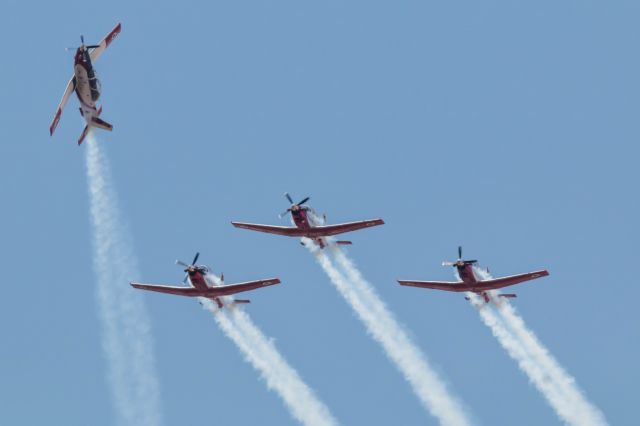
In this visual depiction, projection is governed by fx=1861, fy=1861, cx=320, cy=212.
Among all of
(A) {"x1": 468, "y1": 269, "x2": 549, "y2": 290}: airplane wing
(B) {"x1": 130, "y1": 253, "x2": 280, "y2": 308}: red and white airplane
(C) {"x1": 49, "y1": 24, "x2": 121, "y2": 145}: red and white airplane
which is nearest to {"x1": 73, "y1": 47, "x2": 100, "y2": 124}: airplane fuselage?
(C) {"x1": 49, "y1": 24, "x2": 121, "y2": 145}: red and white airplane

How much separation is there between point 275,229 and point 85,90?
21815 mm

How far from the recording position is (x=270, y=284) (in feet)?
538

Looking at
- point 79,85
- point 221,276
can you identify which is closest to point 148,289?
point 221,276

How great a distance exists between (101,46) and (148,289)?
2287 cm

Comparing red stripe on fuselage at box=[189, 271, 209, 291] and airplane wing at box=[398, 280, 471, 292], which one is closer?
red stripe on fuselage at box=[189, 271, 209, 291]

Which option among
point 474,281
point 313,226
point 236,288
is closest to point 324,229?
point 313,226

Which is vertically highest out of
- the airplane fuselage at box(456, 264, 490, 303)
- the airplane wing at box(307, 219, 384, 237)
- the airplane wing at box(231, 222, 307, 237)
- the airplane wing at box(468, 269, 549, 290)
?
the airplane wing at box(231, 222, 307, 237)

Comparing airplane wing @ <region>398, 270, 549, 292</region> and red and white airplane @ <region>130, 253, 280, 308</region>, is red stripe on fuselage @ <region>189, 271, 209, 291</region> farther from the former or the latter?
airplane wing @ <region>398, 270, 549, 292</region>

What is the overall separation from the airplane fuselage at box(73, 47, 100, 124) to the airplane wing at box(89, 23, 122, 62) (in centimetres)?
372

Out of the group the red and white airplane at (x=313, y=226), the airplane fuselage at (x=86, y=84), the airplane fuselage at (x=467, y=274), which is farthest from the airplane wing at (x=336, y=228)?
the airplane fuselage at (x=86, y=84)

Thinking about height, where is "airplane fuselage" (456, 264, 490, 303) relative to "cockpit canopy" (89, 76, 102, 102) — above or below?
below

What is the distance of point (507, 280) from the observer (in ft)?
544

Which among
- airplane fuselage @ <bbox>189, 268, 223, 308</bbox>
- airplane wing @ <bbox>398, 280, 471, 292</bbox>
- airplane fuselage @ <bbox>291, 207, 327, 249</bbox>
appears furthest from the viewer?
airplane wing @ <bbox>398, 280, 471, 292</bbox>

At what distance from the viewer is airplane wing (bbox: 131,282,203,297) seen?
167375 millimetres
